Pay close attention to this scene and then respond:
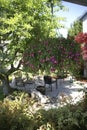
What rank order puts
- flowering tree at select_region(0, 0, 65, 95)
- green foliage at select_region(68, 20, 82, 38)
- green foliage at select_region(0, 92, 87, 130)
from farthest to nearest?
green foliage at select_region(68, 20, 82, 38) < flowering tree at select_region(0, 0, 65, 95) < green foliage at select_region(0, 92, 87, 130)

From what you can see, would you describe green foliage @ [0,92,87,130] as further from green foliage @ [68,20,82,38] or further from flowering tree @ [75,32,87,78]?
green foliage @ [68,20,82,38]

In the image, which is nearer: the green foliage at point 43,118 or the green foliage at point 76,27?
the green foliage at point 43,118

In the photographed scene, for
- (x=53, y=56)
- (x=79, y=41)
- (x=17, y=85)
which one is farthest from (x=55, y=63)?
(x=17, y=85)

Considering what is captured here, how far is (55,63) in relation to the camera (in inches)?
198

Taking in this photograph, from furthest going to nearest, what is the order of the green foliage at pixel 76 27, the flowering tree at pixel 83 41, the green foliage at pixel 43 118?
the green foliage at pixel 76 27, the flowering tree at pixel 83 41, the green foliage at pixel 43 118

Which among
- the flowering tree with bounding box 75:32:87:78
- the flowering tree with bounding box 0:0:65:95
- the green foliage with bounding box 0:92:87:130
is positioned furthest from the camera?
the flowering tree with bounding box 0:0:65:95

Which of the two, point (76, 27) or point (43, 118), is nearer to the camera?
point (43, 118)

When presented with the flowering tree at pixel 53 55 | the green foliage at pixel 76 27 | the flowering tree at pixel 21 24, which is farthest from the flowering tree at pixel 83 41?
the green foliage at pixel 76 27

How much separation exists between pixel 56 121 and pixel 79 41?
170 cm

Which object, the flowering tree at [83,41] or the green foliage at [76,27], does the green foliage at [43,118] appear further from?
the green foliage at [76,27]

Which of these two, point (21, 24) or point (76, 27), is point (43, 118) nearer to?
point (21, 24)

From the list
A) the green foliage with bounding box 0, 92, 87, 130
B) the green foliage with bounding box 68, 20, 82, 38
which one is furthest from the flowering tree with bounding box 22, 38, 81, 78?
the green foliage with bounding box 68, 20, 82, 38

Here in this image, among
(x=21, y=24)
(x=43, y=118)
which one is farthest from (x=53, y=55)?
(x=21, y=24)

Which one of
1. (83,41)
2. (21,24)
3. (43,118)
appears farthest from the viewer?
(21,24)
